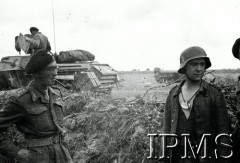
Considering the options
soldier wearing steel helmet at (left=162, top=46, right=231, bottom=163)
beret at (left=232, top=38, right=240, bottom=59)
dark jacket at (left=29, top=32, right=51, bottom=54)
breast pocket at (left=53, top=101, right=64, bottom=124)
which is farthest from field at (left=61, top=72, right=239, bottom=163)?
dark jacket at (left=29, top=32, right=51, bottom=54)

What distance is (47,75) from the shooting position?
3.37 metres

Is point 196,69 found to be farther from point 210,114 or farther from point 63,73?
point 63,73

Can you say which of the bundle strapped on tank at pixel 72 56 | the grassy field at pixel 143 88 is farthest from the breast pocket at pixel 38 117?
the bundle strapped on tank at pixel 72 56

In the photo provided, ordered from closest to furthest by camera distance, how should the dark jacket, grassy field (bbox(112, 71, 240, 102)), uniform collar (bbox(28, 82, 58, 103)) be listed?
1. uniform collar (bbox(28, 82, 58, 103))
2. grassy field (bbox(112, 71, 240, 102))
3. the dark jacket

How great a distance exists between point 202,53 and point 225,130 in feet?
2.82

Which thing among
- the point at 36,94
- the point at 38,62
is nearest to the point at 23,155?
the point at 36,94

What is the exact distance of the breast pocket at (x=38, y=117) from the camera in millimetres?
3201

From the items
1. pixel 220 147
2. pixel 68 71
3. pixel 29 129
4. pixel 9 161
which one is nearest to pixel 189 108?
pixel 220 147

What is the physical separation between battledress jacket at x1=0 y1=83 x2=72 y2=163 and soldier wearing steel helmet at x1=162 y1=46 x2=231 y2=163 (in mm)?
1262

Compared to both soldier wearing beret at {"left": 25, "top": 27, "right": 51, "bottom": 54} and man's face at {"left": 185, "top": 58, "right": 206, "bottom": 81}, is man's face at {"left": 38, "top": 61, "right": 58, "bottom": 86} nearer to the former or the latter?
man's face at {"left": 185, "top": 58, "right": 206, "bottom": 81}

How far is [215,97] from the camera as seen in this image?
10.4 feet

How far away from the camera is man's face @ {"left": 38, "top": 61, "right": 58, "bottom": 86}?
3365 mm

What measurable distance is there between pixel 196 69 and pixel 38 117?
180cm

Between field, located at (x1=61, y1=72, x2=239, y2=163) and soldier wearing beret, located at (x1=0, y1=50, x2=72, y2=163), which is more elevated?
soldier wearing beret, located at (x1=0, y1=50, x2=72, y2=163)
